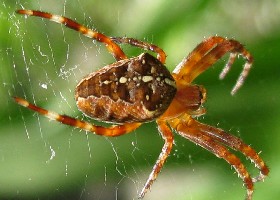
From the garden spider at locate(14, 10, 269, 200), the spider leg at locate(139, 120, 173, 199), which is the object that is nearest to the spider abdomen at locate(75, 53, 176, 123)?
the garden spider at locate(14, 10, 269, 200)

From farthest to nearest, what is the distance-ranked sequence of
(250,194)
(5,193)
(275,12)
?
1. (275,12)
2. (5,193)
3. (250,194)

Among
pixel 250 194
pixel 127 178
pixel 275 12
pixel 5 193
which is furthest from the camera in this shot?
pixel 275 12

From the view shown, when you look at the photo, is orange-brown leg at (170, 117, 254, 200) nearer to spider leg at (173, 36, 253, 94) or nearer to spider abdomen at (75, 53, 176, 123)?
spider leg at (173, 36, 253, 94)

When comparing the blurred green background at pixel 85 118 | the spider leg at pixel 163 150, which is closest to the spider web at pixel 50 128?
the blurred green background at pixel 85 118

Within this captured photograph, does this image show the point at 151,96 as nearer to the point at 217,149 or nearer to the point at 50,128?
the point at 217,149

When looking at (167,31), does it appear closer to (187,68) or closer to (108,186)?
(187,68)

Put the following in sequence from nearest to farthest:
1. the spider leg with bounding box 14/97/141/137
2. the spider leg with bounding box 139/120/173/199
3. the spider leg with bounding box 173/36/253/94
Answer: the spider leg with bounding box 14/97/141/137 → the spider leg with bounding box 139/120/173/199 → the spider leg with bounding box 173/36/253/94

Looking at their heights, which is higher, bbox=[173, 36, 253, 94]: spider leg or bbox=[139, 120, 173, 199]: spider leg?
bbox=[173, 36, 253, 94]: spider leg

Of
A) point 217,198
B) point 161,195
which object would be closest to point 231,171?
point 217,198
